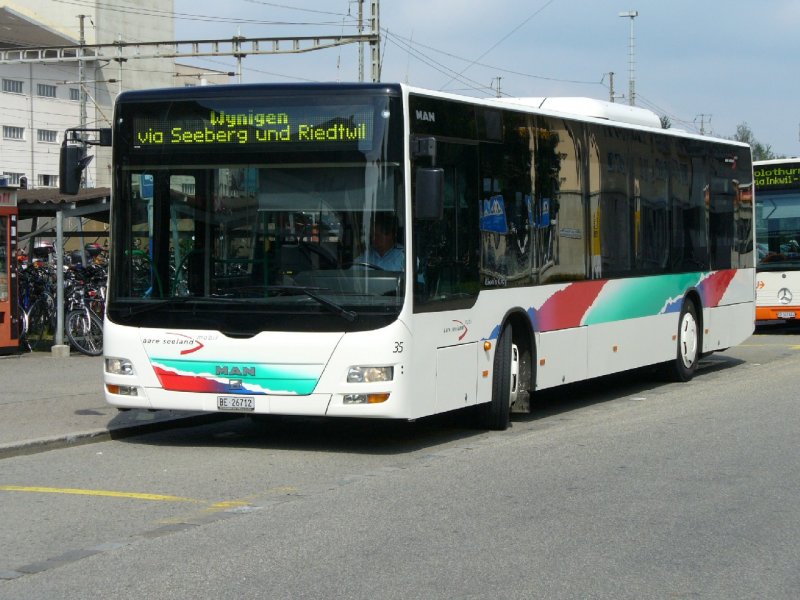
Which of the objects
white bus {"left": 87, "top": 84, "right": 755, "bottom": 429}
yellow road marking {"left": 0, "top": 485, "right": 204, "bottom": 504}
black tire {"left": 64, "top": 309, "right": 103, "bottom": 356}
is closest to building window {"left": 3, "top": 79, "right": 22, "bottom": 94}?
black tire {"left": 64, "top": 309, "right": 103, "bottom": 356}

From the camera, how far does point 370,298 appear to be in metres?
10.6

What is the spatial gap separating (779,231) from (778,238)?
140mm

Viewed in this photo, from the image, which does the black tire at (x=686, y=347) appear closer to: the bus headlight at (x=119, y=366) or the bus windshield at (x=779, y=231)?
the bus headlight at (x=119, y=366)

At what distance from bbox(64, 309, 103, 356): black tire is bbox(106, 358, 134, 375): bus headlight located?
839cm

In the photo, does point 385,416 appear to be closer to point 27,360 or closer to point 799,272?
point 27,360

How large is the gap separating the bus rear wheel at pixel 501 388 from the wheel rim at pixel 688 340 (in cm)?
525

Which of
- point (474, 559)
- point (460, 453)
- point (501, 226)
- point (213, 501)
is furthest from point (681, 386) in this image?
point (474, 559)

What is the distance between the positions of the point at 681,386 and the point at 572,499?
854cm

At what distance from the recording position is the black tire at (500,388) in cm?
1225

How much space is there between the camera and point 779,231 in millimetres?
26203

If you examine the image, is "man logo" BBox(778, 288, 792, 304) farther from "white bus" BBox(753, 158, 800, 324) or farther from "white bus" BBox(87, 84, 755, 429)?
"white bus" BBox(87, 84, 755, 429)

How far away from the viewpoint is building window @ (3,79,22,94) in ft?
266

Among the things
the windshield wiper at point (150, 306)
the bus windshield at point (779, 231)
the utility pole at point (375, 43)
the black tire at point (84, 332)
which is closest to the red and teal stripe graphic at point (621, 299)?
the windshield wiper at point (150, 306)

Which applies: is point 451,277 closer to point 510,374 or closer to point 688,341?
point 510,374
